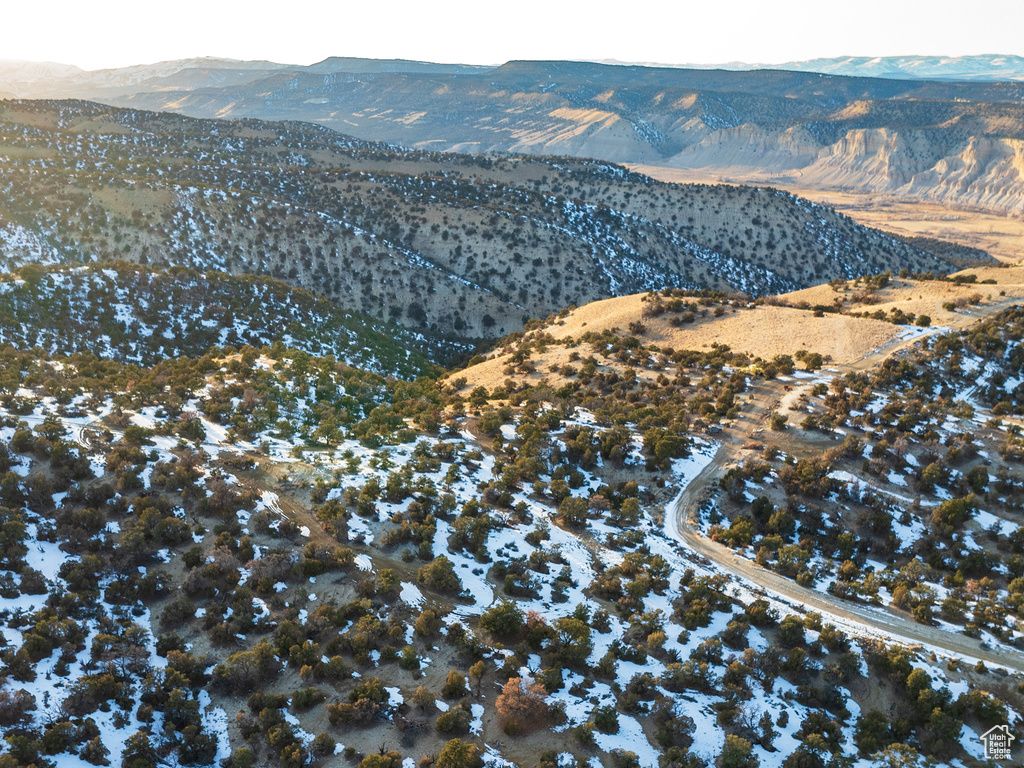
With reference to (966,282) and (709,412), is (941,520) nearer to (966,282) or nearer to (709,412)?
(709,412)

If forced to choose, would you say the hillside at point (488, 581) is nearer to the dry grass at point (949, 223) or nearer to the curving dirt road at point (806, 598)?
the curving dirt road at point (806, 598)

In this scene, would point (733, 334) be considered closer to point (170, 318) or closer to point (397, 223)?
point (170, 318)

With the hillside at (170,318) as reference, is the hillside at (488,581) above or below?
→ below

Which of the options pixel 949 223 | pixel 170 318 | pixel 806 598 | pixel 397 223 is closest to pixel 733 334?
pixel 806 598

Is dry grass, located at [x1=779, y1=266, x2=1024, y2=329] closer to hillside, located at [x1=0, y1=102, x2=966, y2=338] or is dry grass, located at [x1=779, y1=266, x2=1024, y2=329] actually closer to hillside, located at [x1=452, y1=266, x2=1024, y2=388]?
hillside, located at [x1=452, y1=266, x2=1024, y2=388]

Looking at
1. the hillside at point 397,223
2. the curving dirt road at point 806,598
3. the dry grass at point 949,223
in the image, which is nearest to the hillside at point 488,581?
the curving dirt road at point 806,598
